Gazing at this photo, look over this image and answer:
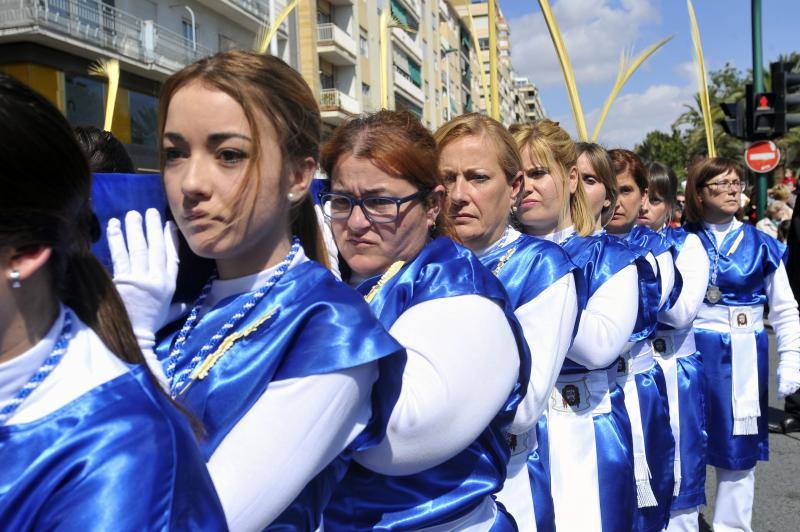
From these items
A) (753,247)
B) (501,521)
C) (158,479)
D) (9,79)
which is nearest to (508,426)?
(501,521)

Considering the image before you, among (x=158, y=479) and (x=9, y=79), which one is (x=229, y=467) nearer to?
(x=158, y=479)

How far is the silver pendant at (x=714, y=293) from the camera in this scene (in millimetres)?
4617

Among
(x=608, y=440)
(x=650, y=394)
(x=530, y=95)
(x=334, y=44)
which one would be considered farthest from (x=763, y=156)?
(x=530, y=95)

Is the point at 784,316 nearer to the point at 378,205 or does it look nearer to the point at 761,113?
the point at 378,205

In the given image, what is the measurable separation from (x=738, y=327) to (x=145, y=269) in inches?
160

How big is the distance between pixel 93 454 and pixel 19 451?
83mm

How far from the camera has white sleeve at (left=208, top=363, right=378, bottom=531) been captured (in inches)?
43.4

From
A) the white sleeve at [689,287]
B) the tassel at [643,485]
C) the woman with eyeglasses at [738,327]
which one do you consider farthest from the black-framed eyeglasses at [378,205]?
the woman with eyeglasses at [738,327]

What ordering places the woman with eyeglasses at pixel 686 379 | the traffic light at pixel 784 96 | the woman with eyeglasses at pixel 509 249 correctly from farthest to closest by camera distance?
the traffic light at pixel 784 96, the woman with eyeglasses at pixel 686 379, the woman with eyeglasses at pixel 509 249

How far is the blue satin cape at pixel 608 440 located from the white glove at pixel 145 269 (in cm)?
180

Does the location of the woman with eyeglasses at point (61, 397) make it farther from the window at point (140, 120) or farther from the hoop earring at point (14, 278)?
the window at point (140, 120)

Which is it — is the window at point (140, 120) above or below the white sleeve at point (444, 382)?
above

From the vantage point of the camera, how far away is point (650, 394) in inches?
148

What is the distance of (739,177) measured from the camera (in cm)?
471
